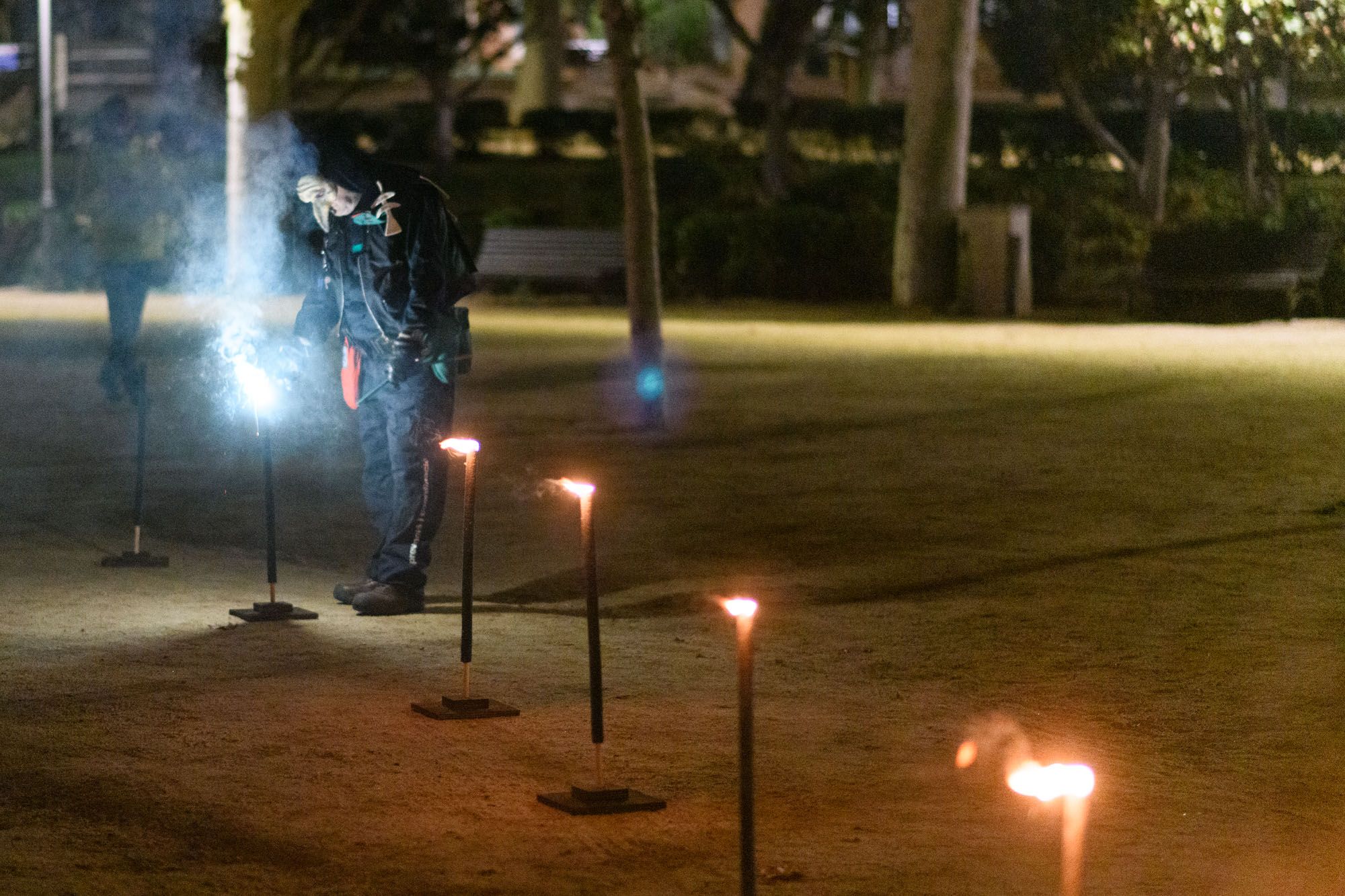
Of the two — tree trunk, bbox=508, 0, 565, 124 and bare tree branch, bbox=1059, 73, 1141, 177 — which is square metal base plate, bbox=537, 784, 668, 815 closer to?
bare tree branch, bbox=1059, 73, 1141, 177

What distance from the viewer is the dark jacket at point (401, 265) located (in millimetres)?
8539

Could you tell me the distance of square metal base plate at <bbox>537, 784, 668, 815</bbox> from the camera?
5.75m

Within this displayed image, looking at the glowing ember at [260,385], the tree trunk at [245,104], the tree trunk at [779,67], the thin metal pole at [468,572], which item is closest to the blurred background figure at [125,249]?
the glowing ember at [260,385]

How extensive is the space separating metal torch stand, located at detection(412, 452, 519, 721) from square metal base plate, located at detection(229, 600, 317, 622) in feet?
5.54

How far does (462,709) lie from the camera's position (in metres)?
6.86

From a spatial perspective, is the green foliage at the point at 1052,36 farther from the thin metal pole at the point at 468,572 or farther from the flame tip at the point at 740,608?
the flame tip at the point at 740,608

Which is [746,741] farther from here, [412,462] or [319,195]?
[319,195]

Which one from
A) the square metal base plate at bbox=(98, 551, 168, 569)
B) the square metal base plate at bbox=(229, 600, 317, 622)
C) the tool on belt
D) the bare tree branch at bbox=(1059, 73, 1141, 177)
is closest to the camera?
the square metal base plate at bbox=(229, 600, 317, 622)

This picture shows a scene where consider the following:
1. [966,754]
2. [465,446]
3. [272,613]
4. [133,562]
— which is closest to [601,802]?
[966,754]

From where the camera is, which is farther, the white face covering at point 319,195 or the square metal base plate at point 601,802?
the white face covering at point 319,195

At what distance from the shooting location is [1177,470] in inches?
525

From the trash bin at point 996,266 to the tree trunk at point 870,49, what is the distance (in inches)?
684

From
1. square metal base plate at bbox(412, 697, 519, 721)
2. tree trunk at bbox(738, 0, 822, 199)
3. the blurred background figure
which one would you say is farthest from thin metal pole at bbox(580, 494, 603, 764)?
tree trunk at bbox(738, 0, 822, 199)

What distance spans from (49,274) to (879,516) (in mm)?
22071
